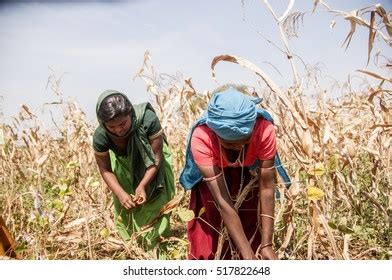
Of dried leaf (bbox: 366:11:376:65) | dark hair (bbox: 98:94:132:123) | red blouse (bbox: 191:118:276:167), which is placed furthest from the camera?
dark hair (bbox: 98:94:132:123)

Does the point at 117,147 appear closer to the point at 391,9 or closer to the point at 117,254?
the point at 117,254

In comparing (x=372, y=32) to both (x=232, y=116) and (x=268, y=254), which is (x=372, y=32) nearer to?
(x=232, y=116)

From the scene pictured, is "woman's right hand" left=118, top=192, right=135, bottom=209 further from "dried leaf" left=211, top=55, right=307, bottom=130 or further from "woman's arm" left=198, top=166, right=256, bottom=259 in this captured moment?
"dried leaf" left=211, top=55, right=307, bottom=130

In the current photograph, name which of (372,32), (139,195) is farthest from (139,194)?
(372,32)

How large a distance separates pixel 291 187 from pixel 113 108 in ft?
2.25

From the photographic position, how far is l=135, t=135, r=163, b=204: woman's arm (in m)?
1.98

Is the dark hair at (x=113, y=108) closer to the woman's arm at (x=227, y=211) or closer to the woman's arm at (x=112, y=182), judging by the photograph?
the woman's arm at (x=112, y=182)

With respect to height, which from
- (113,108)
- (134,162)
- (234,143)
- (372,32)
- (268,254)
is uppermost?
(372,32)

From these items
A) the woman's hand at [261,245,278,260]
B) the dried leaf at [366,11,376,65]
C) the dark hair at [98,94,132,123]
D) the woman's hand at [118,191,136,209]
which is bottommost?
the woman's hand at [261,245,278,260]

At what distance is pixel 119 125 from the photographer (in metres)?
1.80

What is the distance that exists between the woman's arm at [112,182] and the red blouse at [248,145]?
1.84 ft

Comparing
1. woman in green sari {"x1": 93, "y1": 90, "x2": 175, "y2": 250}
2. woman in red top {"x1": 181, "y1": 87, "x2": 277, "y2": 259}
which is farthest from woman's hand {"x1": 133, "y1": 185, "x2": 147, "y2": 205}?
woman in red top {"x1": 181, "y1": 87, "x2": 277, "y2": 259}

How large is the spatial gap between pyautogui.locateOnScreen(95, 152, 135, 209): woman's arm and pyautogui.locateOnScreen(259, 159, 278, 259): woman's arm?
641 millimetres

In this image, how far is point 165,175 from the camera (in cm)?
216
